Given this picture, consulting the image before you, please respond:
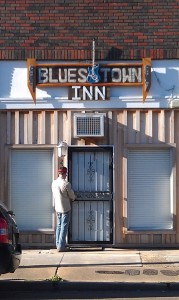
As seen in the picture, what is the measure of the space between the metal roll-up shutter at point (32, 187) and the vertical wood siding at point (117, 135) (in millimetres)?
202

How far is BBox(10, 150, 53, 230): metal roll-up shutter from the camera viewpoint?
13695 millimetres

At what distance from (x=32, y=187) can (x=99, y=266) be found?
2752 mm

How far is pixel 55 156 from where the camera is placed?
13.6 m

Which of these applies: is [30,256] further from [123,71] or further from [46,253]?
[123,71]

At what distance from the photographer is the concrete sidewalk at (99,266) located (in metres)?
10.6

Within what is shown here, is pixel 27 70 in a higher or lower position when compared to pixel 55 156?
higher

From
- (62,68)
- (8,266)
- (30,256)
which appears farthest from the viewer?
(62,68)

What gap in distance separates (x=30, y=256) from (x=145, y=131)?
3.41 m

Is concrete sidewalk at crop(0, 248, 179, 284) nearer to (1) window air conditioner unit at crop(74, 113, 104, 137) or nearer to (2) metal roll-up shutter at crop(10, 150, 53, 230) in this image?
(2) metal roll-up shutter at crop(10, 150, 53, 230)

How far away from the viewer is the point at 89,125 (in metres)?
13.4

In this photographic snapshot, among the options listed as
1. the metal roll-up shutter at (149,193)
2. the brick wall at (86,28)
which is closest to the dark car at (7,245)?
the metal roll-up shutter at (149,193)

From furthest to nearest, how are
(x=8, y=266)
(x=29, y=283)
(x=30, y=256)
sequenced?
1. (x=30, y=256)
2. (x=29, y=283)
3. (x=8, y=266)

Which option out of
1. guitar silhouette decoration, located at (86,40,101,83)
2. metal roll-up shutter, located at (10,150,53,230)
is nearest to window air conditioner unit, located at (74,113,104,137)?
guitar silhouette decoration, located at (86,40,101,83)

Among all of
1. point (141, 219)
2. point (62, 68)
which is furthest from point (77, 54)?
point (141, 219)
